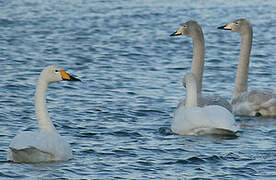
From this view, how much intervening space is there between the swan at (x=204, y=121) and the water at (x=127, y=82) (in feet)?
0.49

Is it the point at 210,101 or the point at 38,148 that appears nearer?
the point at 38,148

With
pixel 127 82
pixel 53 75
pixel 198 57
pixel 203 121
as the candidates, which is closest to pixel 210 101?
pixel 203 121

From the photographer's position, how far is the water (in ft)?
28.7

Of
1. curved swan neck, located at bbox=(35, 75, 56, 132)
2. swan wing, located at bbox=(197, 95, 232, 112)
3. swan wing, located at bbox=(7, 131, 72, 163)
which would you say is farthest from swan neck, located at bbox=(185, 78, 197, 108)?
swan wing, located at bbox=(7, 131, 72, 163)

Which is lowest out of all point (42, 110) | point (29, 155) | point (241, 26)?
point (29, 155)

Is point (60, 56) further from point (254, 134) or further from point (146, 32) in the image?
point (254, 134)

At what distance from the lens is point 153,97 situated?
13297 mm

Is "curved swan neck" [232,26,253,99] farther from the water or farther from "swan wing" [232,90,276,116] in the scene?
"swan wing" [232,90,276,116]

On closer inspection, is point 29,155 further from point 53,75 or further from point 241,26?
point 241,26

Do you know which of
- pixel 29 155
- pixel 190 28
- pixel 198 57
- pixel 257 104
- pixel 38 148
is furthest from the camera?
pixel 190 28

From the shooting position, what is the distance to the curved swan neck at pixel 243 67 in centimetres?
1318

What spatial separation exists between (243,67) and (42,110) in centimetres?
527

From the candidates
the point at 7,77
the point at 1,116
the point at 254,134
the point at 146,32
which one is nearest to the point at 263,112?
the point at 254,134

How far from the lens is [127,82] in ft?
47.7
